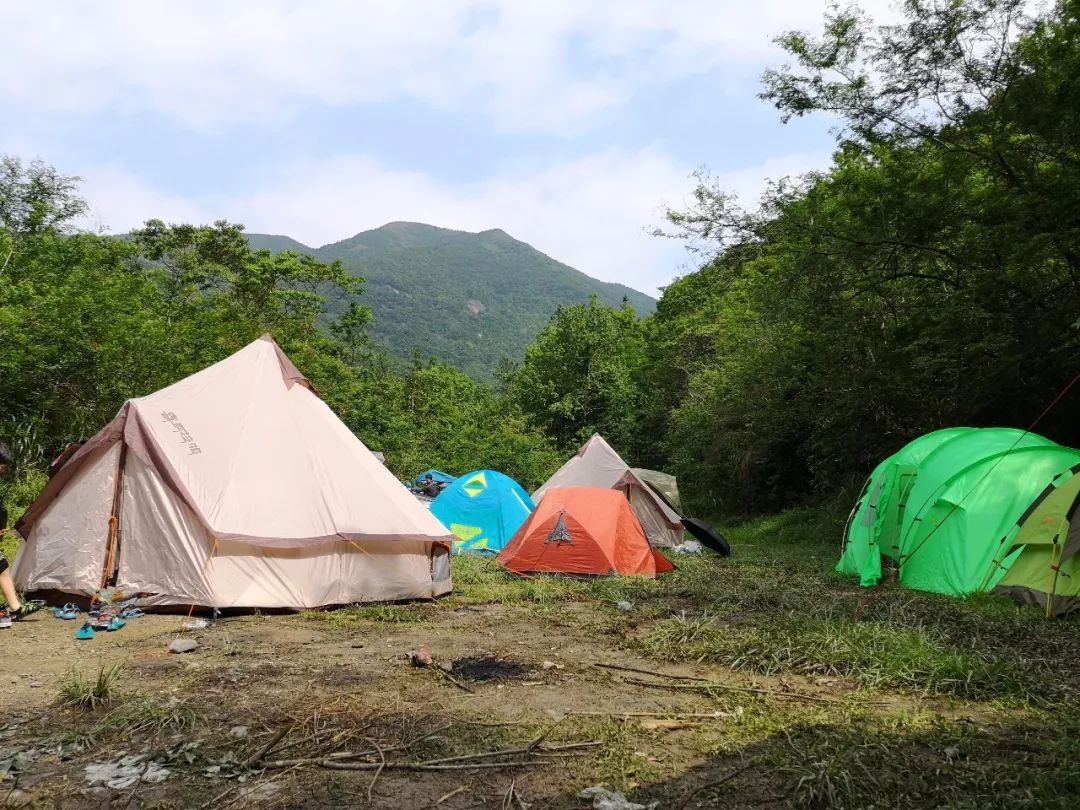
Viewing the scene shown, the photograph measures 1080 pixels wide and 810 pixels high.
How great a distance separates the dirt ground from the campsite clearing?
17 millimetres

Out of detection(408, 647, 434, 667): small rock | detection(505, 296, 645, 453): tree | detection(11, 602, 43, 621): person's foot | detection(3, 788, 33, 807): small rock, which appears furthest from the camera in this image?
detection(505, 296, 645, 453): tree

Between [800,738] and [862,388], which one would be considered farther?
[862,388]

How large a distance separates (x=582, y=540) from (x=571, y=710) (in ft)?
16.5

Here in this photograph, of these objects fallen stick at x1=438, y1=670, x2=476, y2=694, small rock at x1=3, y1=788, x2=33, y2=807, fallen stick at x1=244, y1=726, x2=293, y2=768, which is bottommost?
fallen stick at x1=438, y1=670, x2=476, y2=694

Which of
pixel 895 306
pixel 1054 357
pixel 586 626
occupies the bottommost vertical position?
pixel 586 626

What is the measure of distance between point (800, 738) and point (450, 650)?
2.95 m

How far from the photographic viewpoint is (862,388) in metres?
14.3

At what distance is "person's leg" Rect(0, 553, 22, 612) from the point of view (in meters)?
6.50

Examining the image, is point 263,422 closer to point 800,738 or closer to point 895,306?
point 800,738

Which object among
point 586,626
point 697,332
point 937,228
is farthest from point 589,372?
point 586,626

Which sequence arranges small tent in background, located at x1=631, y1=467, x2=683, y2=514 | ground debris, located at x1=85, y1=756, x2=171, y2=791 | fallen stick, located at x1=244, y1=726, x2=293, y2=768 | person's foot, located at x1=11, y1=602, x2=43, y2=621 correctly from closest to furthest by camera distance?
ground debris, located at x1=85, y1=756, x2=171, y2=791
fallen stick, located at x1=244, y1=726, x2=293, y2=768
person's foot, located at x1=11, y1=602, x2=43, y2=621
small tent in background, located at x1=631, y1=467, x2=683, y2=514

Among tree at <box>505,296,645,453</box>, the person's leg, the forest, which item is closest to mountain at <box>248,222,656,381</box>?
tree at <box>505,296,645,453</box>

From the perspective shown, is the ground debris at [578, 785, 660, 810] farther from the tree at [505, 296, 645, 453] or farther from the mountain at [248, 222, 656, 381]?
the mountain at [248, 222, 656, 381]

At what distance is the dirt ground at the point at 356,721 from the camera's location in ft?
11.3
